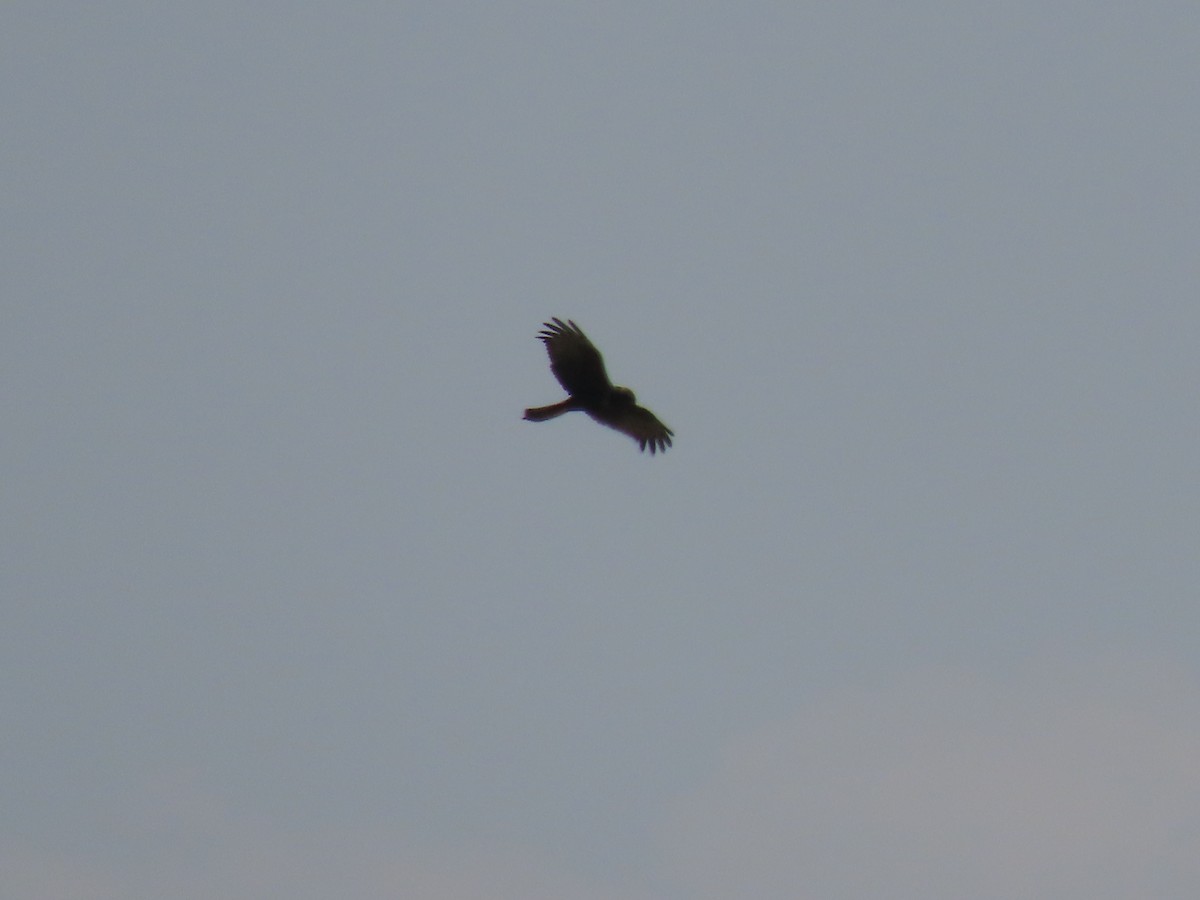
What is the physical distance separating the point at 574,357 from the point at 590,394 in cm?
80

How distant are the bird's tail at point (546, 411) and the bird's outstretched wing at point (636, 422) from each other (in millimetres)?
791

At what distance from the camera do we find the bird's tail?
51000 millimetres

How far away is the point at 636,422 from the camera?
52.0 m

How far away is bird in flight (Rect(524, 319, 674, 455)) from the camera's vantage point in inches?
2014

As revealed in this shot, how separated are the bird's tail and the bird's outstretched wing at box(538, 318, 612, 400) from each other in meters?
0.42

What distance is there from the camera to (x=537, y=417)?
51.0m

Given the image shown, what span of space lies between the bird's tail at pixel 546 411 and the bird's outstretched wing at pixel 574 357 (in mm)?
423

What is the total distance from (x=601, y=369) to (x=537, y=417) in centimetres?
138

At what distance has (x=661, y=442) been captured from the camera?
52156 millimetres

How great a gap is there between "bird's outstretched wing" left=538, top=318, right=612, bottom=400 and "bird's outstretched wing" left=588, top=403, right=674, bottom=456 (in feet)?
2.31

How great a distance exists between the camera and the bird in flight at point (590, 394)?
168 ft

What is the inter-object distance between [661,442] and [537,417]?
2.46 metres

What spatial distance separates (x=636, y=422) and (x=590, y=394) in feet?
3.34

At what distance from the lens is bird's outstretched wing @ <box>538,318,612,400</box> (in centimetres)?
5112
